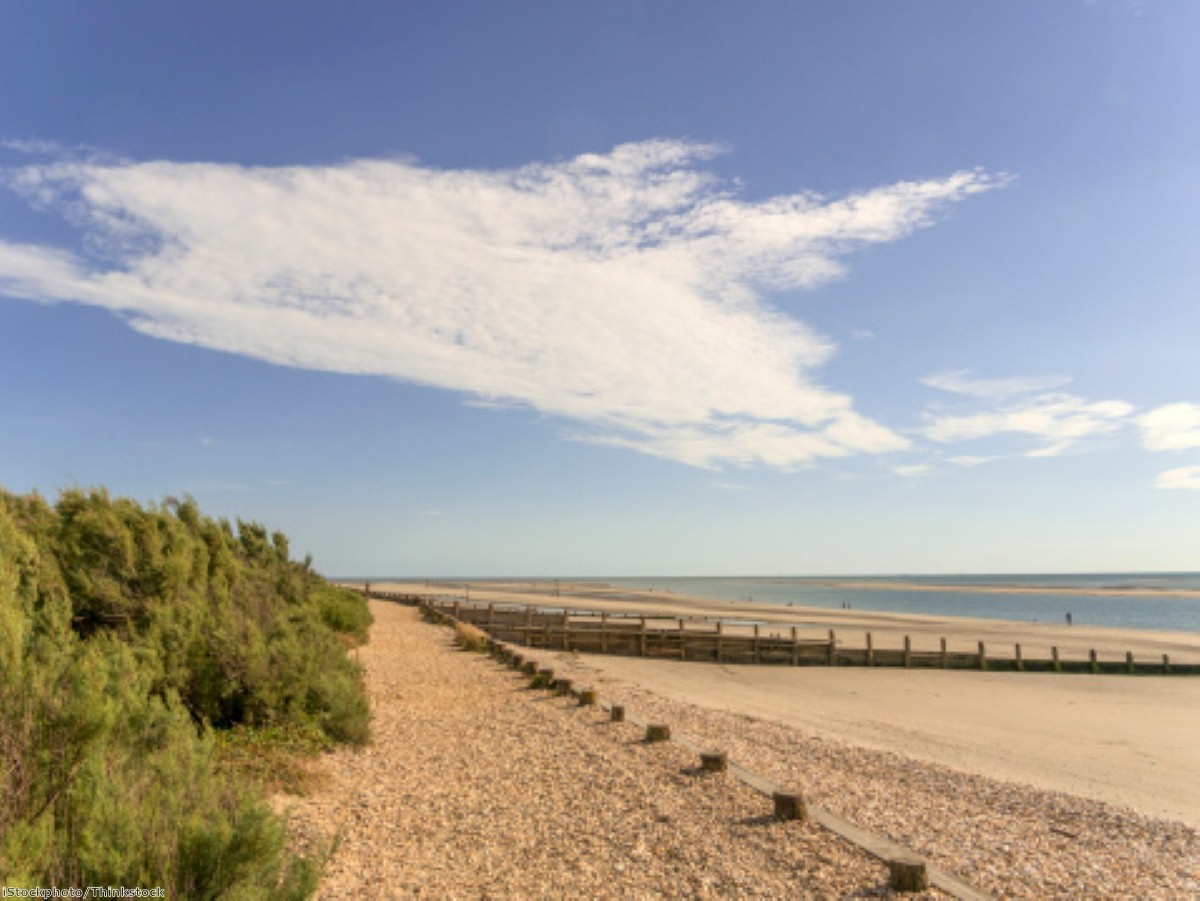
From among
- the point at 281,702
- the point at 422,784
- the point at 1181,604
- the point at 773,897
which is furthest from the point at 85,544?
the point at 1181,604

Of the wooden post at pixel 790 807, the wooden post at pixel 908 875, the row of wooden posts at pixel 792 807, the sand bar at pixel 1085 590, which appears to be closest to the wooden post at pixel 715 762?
the row of wooden posts at pixel 792 807

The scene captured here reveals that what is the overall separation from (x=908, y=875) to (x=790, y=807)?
1.45m

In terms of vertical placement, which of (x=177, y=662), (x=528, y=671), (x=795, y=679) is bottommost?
(x=795, y=679)

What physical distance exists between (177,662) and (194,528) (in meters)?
5.89

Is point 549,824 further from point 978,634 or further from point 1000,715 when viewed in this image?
point 978,634

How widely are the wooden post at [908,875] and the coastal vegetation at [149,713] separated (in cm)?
369

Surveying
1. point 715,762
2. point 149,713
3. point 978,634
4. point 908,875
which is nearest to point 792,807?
point 908,875

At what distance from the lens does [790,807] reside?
6.59 meters

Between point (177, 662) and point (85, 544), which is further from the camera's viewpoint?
point (85, 544)

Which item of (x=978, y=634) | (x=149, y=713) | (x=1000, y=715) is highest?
(x=149, y=713)

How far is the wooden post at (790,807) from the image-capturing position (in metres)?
6.57

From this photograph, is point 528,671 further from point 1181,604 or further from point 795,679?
point 1181,604

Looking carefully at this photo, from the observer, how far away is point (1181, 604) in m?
80.4

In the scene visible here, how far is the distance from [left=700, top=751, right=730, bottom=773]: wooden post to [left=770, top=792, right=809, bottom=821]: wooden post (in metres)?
1.44
